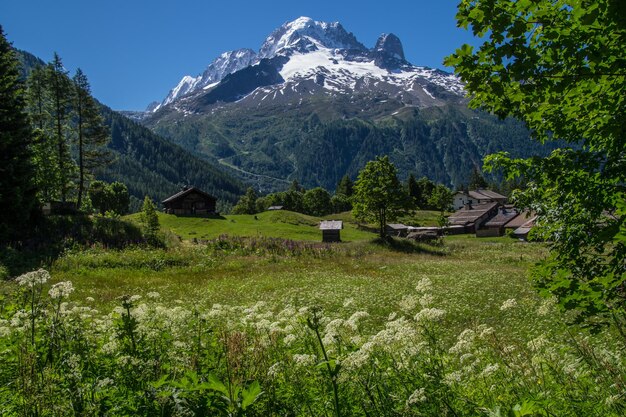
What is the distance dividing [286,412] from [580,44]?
17.9 feet

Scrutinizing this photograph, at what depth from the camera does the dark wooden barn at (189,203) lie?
296ft

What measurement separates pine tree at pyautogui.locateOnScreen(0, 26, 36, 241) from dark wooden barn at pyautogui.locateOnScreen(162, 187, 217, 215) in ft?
170

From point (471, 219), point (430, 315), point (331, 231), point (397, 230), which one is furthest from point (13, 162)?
point (471, 219)

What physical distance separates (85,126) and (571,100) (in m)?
58.3

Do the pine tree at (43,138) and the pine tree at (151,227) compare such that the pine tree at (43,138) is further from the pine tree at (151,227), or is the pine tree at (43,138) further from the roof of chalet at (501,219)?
the roof of chalet at (501,219)

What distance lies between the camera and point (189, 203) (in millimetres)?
91625

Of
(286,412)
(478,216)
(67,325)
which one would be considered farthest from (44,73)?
(478,216)

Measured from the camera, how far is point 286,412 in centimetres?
508

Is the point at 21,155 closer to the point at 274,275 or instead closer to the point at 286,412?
the point at 274,275

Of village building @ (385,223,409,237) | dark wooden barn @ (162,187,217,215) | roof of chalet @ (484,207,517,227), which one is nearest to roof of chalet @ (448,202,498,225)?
roof of chalet @ (484,207,517,227)

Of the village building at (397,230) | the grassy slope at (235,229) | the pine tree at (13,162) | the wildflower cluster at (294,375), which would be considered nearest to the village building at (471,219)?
the village building at (397,230)

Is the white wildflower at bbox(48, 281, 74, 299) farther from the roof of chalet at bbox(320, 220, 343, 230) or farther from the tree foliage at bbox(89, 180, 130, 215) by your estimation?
the tree foliage at bbox(89, 180, 130, 215)

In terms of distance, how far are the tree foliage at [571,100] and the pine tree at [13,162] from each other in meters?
37.3

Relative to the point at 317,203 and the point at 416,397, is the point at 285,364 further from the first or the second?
the point at 317,203
